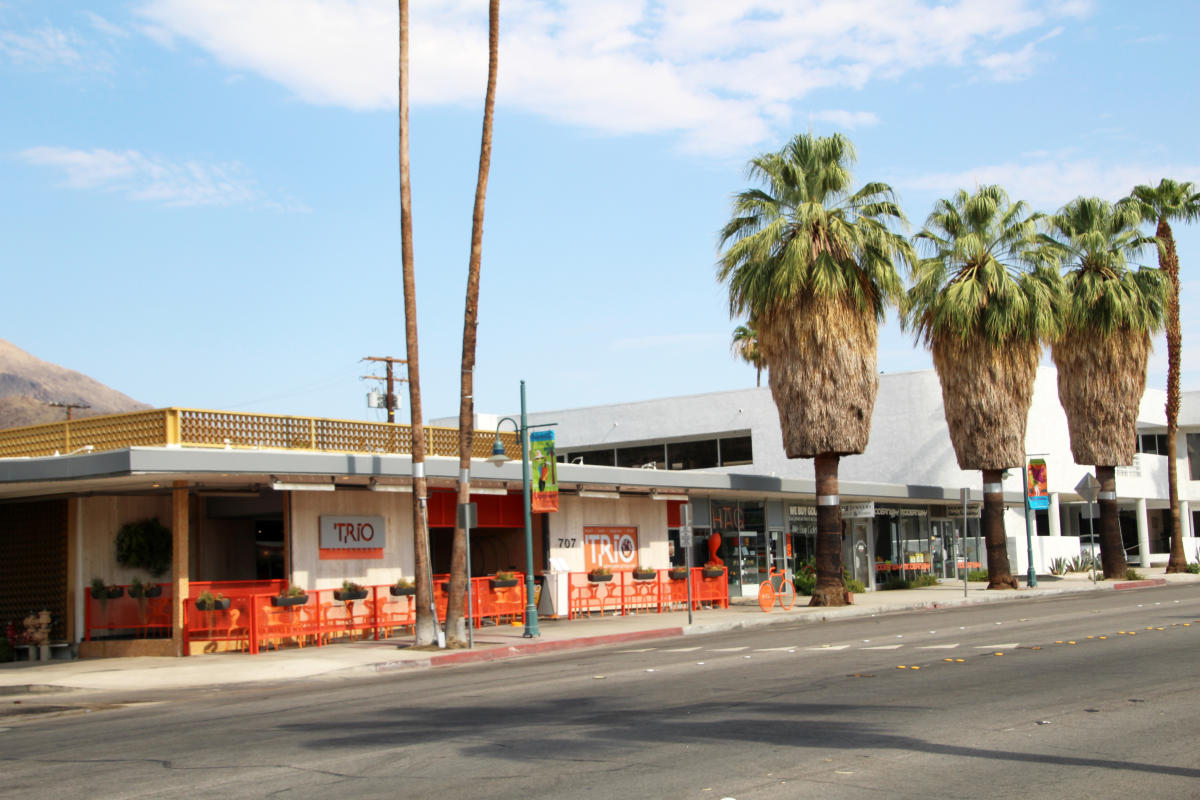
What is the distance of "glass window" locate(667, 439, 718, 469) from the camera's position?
A: 51.1 meters

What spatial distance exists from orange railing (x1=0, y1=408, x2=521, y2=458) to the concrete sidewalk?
397 cm

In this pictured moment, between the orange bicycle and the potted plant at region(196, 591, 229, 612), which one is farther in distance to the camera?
the orange bicycle

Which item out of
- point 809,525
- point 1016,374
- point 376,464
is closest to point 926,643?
point 376,464

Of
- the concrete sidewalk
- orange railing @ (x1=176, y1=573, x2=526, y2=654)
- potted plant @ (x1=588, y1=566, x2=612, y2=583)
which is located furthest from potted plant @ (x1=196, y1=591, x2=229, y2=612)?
potted plant @ (x1=588, y1=566, x2=612, y2=583)

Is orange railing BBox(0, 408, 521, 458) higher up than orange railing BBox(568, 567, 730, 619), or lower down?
higher up

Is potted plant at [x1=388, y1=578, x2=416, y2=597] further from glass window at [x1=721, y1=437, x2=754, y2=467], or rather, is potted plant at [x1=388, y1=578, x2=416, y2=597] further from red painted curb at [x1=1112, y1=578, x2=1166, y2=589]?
glass window at [x1=721, y1=437, x2=754, y2=467]

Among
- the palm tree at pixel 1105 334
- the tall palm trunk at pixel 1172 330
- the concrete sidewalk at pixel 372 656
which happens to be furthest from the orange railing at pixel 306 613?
the tall palm trunk at pixel 1172 330

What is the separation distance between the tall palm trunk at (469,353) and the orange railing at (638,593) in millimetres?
7301

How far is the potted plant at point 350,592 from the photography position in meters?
23.4

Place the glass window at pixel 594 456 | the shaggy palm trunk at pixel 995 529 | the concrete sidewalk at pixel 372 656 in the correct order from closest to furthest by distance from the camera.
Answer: the concrete sidewalk at pixel 372 656 < the shaggy palm trunk at pixel 995 529 < the glass window at pixel 594 456

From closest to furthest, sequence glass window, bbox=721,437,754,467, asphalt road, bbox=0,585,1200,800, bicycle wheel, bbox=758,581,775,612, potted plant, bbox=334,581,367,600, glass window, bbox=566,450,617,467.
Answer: asphalt road, bbox=0,585,1200,800, potted plant, bbox=334,581,367,600, bicycle wheel, bbox=758,581,775,612, glass window, bbox=721,437,754,467, glass window, bbox=566,450,617,467

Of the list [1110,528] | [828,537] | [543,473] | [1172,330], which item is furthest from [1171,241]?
[543,473]

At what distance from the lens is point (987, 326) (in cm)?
3462

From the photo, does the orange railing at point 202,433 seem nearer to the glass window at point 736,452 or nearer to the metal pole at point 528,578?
the metal pole at point 528,578
